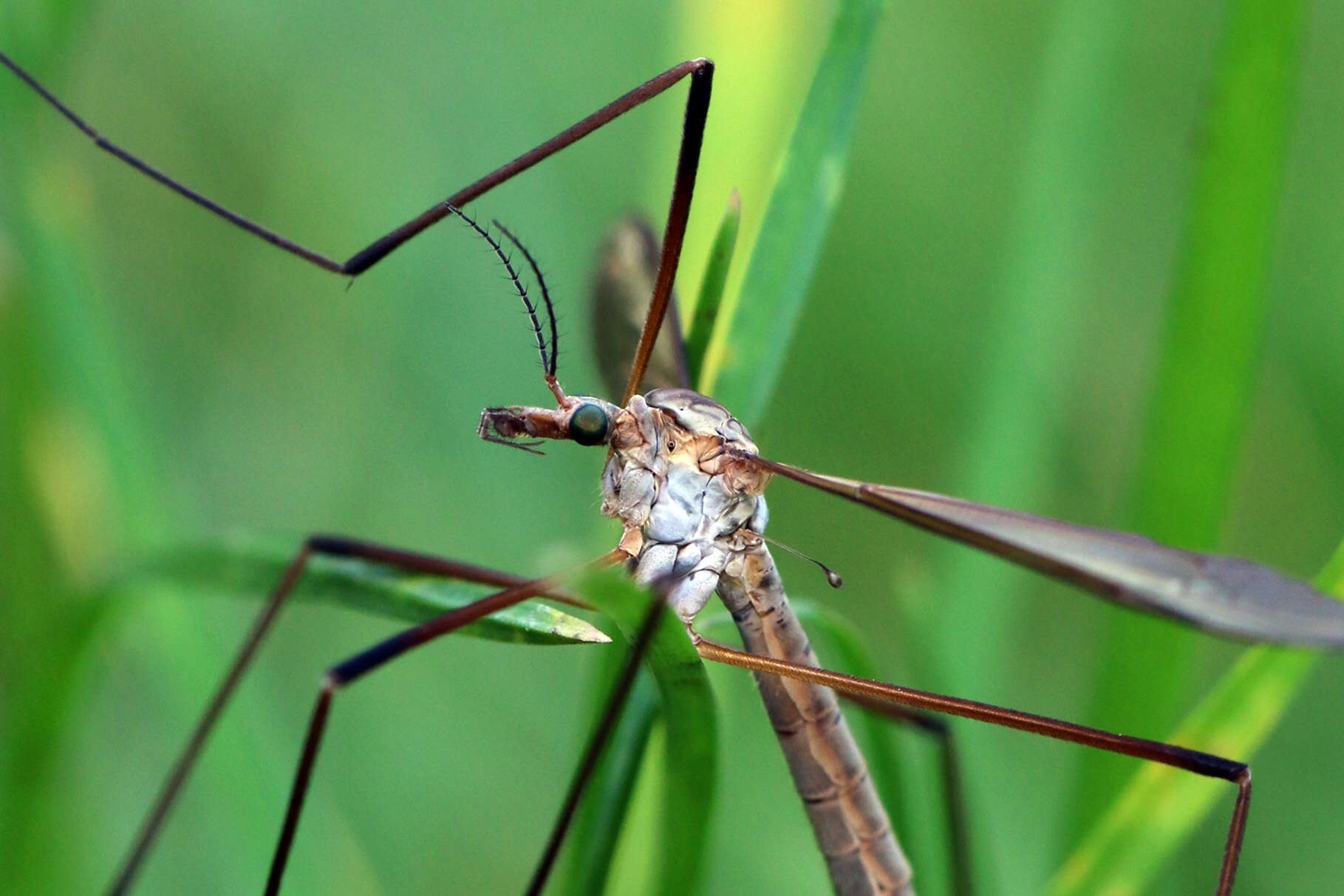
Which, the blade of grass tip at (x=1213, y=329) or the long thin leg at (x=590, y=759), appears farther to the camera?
the blade of grass tip at (x=1213, y=329)

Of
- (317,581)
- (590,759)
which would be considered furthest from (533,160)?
(590,759)

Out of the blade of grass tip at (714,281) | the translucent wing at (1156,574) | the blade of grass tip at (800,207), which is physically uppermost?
the blade of grass tip at (800,207)

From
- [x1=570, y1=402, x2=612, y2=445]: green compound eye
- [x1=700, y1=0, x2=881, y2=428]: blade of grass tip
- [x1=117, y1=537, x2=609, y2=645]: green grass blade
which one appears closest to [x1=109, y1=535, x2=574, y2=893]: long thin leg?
[x1=117, y1=537, x2=609, y2=645]: green grass blade

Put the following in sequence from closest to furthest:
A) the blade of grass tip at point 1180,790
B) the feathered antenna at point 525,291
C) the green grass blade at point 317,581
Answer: the green grass blade at point 317,581, the blade of grass tip at point 1180,790, the feathered antenna at point 525,291

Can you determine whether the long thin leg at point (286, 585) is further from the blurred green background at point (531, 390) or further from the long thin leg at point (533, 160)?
the long thin leg at point (533, 160)

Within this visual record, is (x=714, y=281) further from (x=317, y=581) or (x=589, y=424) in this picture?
(x=317, y=581)

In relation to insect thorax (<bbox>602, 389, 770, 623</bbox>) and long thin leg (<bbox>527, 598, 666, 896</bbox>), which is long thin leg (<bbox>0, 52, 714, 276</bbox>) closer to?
insect thorax (<bbox>602, 389, 770, 623</bbox>)

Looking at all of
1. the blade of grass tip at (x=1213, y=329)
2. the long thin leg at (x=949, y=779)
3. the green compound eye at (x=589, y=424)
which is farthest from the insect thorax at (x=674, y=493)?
the blade of grass tip at (x=1213, y=329)
